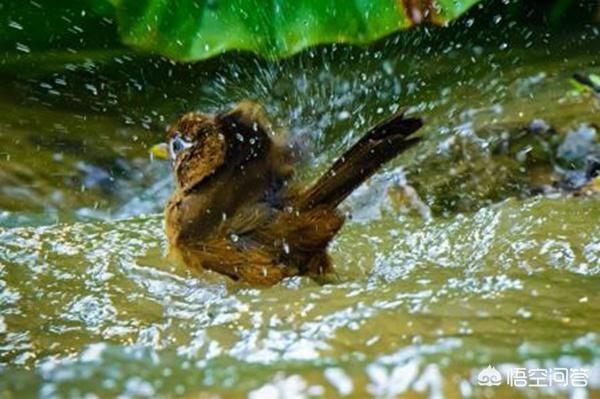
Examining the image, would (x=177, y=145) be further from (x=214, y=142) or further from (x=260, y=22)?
(x=260, y=22)

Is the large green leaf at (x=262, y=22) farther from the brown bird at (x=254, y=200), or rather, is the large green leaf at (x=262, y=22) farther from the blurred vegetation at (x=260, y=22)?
the brown bird at (x=254, y=200)

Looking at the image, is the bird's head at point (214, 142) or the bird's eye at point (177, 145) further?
the bird's eye at point (177, 145)

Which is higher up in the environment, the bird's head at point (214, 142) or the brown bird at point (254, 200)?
the bird's head at point (214, 142)

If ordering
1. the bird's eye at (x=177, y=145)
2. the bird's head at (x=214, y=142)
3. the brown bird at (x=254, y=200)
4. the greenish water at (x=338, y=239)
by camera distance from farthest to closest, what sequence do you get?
the bird's eye at (x=177, y=145) < the bird's head at (x=214, y=142) < the brown bird at (x=254, y=200) < the greenish water at (x=338, y=239)

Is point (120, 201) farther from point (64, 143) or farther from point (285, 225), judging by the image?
point (285, 225)

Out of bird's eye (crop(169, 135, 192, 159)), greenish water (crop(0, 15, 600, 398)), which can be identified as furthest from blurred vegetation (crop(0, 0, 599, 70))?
bird's eye (crop(169, 135, 192, 159))

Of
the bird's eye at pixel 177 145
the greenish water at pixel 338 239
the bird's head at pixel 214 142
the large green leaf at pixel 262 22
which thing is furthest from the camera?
the large green leaf at pixel 262 22

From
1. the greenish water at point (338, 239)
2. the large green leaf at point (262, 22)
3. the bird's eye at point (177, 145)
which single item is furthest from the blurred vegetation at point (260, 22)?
the bird's eye at point (177, 145)

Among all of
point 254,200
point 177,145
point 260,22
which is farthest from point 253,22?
point 254,200

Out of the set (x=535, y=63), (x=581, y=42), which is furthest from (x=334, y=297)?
(x=581, y=42)

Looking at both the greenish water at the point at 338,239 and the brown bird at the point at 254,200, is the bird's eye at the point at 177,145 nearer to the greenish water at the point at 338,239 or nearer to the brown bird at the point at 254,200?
the brown bird at the point at 254,200
